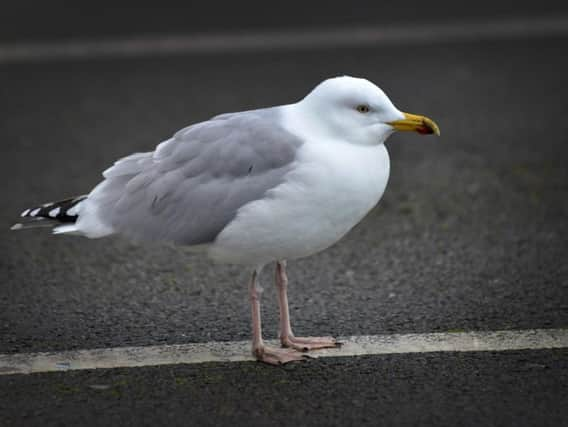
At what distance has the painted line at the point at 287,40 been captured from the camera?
905cm

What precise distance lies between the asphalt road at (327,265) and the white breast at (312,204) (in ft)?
1.57

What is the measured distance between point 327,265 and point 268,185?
135 centimetres

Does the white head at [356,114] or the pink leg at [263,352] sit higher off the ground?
the white head at [356,114]

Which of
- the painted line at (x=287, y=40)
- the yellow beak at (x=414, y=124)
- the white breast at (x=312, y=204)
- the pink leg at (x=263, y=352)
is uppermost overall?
the painted line at (x=287, y=40)

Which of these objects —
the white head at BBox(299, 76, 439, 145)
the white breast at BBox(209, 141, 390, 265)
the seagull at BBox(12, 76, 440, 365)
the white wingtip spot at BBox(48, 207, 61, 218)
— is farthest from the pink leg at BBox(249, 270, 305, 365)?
the white wingtip spot at BBox(48, 207, 61, 218)

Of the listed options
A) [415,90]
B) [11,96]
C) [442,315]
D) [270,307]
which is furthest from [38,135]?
[442,315]

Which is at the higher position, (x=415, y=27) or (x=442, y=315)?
(x=415, y=27)

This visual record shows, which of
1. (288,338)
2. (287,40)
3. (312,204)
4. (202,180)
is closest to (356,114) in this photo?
(312,204)

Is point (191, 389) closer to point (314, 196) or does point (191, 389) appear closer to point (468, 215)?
point (314, 196)

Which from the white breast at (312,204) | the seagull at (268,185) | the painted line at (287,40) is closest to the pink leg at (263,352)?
the seagull at (268,185)

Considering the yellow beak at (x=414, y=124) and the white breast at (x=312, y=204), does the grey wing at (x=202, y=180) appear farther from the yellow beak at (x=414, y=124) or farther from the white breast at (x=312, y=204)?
the yellow beak at (x=414, y=124)

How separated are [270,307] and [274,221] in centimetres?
92

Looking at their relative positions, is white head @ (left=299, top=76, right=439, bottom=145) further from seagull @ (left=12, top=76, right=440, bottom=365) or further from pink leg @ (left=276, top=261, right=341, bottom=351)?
pink leg @ (left=276, top=261, right=341, bottom=351)

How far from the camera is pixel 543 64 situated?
334 inches
